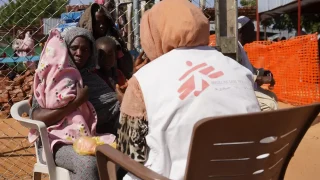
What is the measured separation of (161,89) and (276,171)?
0.59 metres

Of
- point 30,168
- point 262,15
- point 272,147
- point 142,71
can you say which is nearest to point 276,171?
point 272,147

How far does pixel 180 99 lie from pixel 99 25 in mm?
1985

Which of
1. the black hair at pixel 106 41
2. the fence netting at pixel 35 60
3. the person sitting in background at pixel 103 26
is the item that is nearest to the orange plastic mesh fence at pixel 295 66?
the fence netting at pixel 35 60

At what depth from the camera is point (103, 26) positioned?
3.55m

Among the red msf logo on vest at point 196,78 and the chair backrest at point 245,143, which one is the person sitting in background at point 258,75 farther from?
the red msf logo on vest at point 196,78

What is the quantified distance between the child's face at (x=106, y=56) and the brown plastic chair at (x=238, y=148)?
1.46 metres

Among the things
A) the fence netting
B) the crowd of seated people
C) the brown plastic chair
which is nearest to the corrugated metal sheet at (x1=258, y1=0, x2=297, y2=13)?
the fence netting

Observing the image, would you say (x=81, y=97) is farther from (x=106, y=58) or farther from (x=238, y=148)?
(x=238, y=148)

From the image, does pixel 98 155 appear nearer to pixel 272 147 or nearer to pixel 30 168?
pixel 272 147

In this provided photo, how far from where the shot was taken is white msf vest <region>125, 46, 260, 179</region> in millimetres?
1686

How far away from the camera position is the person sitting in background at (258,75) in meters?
2.70

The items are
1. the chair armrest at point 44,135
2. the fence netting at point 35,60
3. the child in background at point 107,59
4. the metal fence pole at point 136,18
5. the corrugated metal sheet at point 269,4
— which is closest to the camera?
the chair armrest at point 44,135

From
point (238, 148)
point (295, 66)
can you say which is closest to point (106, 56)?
point (238, 148)

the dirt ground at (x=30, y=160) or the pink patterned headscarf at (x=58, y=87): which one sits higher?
the pink patterned headscarf at (x=58, y=87)
